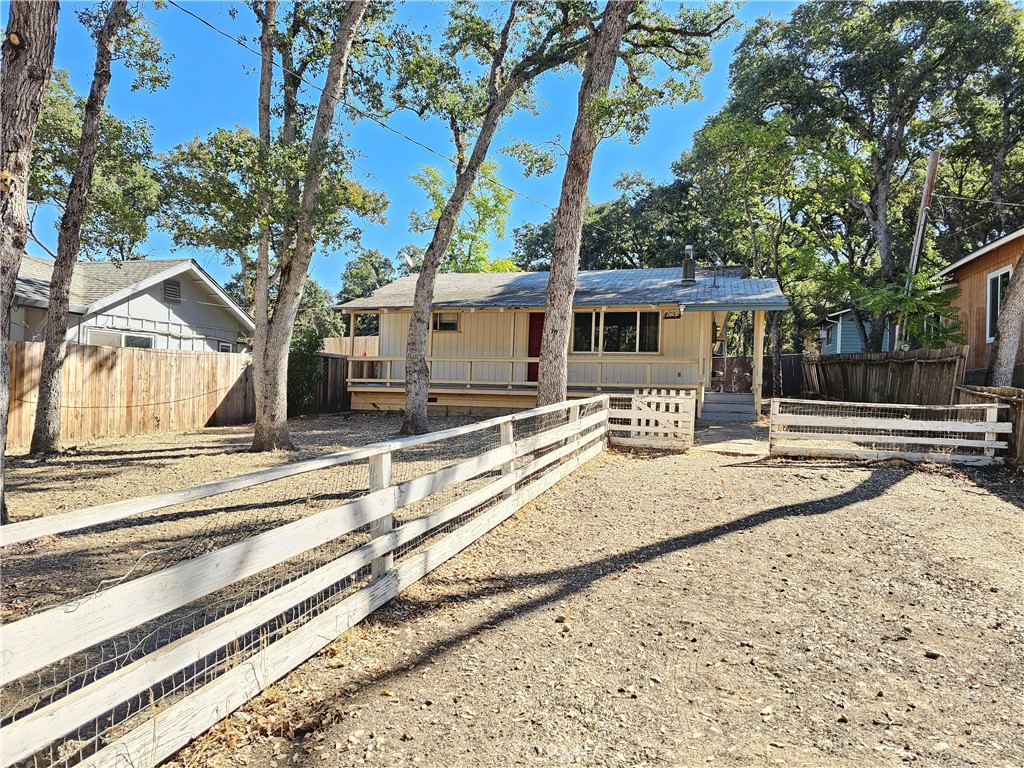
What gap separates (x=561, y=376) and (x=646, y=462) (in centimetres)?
191

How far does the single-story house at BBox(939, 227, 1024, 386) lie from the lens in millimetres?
14141

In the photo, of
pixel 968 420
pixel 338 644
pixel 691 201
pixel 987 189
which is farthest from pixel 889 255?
pixel 338 644

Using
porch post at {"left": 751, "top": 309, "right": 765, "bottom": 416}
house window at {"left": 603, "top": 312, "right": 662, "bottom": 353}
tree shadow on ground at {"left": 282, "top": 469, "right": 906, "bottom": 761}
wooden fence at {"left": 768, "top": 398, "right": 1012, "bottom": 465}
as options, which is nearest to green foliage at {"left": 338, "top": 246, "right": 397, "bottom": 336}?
house window at {"left": 603, "top": 312, "right": 662, "bottom": 353}

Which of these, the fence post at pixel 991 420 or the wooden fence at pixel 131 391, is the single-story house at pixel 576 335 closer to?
the wooden fence at pixel 131 391

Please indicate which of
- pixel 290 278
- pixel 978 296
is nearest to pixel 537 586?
pixel 290 278

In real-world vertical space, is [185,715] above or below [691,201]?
below

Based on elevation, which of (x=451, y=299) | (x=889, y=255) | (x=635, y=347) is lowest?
(x=635, y=347)

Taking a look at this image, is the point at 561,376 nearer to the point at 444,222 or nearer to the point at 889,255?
the point at 444,222

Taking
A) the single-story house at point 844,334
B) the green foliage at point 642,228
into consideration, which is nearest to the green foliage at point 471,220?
the green foliage at point 642,228

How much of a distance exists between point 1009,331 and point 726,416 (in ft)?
20.1

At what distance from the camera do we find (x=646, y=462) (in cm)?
913

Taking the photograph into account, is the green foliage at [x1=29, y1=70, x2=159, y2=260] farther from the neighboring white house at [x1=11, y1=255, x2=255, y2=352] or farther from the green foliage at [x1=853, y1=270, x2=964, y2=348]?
the green foliage at [x1=853, y1=270, x2=964, y2=348]

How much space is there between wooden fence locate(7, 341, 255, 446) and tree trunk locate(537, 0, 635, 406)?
29.3 feet

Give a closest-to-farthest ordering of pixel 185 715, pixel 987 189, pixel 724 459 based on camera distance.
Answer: pixel 185 715 < pixel 724 459 < pixel 987 189
